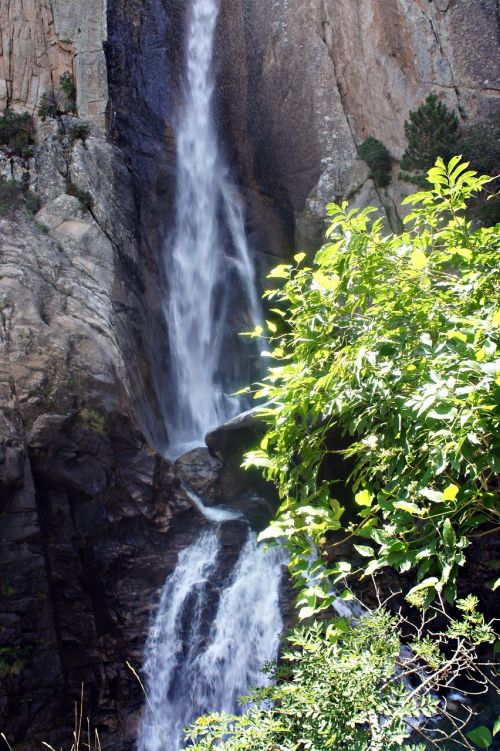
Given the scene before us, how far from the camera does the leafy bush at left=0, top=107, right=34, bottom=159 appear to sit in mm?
16062

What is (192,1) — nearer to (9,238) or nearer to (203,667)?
(9,238)

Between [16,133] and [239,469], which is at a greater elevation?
[16,133]

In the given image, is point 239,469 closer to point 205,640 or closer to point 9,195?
point 205,640

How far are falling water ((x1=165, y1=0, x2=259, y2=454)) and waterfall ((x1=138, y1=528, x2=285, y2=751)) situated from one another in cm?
455

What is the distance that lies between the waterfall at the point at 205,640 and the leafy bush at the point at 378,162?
11.9 m

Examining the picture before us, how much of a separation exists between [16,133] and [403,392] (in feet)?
52.2

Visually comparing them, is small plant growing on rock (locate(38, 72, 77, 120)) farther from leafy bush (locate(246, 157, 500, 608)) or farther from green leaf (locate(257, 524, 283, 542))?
green leaf (locate(257, 524, 283, 542))

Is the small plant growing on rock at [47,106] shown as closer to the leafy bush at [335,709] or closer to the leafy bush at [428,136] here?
the leafy bush at [428,136]

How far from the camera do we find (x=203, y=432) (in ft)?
53.1

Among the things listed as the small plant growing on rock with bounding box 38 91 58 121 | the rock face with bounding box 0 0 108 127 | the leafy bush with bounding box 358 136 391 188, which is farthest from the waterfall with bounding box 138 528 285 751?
the rock face with bounding box 0 0 108 127

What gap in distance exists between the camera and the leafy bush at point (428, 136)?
1709cm

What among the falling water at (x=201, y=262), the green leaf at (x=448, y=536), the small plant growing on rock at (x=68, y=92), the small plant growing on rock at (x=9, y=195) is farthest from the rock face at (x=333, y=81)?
the green leaf at (x=448, y=536)

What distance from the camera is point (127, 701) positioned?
974 cm

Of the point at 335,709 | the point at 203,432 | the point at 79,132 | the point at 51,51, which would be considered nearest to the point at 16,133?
the point at 79,132
